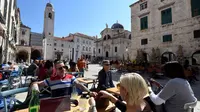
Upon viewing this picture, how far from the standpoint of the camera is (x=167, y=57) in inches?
695

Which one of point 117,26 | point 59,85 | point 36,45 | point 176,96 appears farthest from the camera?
point 36,45

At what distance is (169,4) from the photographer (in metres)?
17.2

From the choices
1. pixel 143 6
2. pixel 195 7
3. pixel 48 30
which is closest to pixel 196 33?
pixel 195 7

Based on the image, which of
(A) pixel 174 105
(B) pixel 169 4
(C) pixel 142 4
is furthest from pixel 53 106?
(C) pixel 142 4

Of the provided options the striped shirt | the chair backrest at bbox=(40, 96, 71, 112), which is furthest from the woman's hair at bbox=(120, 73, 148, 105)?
the striped shirt

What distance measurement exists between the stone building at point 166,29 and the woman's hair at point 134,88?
16.7 metres

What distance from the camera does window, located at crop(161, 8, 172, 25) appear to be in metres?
17.2

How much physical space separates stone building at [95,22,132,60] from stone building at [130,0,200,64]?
71.2 ft

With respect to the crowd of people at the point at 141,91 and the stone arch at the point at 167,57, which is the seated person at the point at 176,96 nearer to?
the crowd of people at the point at 141,91

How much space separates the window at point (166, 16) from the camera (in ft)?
56.5

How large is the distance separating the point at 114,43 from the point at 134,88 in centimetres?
4482

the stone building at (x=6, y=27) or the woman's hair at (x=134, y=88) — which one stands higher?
the stone building at (x=6, y=27)

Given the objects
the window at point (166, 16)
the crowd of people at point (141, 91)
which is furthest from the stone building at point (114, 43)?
the crowd of people at point (141, 91)

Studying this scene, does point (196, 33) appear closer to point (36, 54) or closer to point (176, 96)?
point (176, 96)
